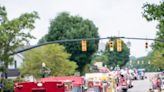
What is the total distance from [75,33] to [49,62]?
60.8 ft

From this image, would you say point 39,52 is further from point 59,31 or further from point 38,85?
point 38,85

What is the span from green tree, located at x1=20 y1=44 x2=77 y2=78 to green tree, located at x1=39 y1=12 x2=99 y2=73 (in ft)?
48.5

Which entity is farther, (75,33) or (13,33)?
(75,33)

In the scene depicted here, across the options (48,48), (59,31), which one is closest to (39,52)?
(48,48)

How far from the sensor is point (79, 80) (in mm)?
29734

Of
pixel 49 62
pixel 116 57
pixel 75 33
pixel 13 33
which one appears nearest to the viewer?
pixel 13 33

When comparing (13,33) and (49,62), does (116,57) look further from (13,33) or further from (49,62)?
(13,33)

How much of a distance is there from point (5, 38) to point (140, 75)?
223 ft

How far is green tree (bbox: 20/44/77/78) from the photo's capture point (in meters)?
69.9

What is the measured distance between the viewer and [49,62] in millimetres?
70750

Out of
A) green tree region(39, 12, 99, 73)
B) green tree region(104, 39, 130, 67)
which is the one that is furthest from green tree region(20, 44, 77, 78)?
green tree region(104, 39, 130, 67)

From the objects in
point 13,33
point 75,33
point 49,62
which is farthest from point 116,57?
point 13,33

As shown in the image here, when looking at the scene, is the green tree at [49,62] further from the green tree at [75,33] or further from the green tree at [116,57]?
the green tree at [116,57]

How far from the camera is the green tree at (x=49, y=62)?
69938mm
